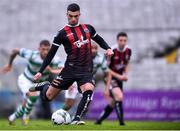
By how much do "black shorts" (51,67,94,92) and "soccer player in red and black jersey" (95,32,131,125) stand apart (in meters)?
3.79

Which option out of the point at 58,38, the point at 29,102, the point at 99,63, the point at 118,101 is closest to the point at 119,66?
the point at 99,63

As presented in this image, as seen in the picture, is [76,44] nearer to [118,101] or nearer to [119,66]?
[118,101]

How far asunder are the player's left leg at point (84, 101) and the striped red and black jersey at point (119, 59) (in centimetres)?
426

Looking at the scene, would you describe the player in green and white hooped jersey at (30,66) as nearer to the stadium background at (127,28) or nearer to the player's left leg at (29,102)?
the player's left leg at (29,102)

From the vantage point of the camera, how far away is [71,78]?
12.7m

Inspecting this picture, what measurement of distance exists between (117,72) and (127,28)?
1313 centimetres

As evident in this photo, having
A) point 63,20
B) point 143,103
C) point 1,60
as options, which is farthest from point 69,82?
point 63,20

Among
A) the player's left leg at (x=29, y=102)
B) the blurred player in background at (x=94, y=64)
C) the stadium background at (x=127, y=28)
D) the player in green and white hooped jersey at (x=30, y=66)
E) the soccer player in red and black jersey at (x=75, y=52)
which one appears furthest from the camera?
the stadium background at (x=127, y=28)

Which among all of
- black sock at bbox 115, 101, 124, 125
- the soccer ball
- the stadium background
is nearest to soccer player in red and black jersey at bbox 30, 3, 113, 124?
the soccer ball

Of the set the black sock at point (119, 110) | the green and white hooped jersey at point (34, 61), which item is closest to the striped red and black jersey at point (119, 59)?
the black sock at point (119, 110)

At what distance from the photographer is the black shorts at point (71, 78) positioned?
12.6 meters

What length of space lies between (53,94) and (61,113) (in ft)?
2.83

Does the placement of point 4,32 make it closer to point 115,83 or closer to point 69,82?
point 115,83

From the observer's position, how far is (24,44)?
1200 inches
